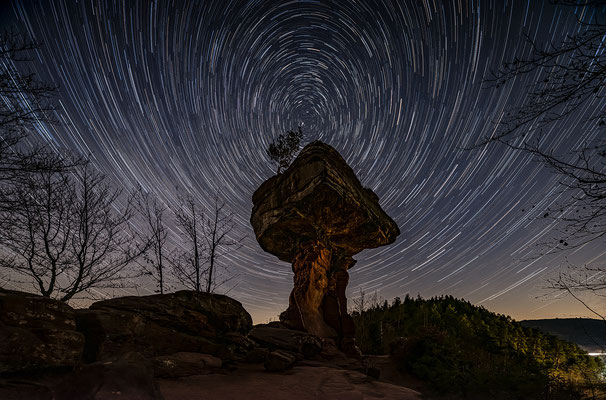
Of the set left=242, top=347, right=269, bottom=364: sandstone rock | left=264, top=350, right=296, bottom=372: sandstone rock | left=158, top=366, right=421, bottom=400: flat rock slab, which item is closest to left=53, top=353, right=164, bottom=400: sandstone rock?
left=158, top=366, right=421, bottom=400: flat rock slab

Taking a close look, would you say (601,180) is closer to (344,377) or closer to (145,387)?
(145,387)

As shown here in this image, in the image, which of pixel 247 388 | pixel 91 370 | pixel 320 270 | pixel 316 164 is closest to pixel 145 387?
pixel 91 370

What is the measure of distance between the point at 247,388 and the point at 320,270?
10570mm

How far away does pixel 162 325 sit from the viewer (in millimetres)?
6344

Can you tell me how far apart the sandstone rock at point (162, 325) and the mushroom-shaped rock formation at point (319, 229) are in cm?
605

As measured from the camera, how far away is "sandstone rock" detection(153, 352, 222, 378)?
16.5ft

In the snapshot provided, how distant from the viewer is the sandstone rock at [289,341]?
944cm

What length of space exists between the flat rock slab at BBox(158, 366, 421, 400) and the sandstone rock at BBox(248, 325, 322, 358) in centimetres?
240

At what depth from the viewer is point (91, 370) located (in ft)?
9.81

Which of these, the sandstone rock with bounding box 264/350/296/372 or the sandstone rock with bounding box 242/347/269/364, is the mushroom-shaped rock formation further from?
the sandstone rock with bounding box 264/350/296/372

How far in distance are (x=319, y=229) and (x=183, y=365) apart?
36.1ft

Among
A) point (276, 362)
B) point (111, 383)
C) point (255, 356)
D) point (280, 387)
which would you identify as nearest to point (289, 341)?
point (255, 356)

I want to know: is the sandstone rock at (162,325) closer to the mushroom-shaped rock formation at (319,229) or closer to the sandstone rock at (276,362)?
the sandstone rock at (276,362)

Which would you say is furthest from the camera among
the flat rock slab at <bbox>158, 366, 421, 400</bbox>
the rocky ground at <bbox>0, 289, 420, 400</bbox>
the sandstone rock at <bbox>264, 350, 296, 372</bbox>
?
the sandstone rock at <bbox>264, 350, 296, 372</bbox>
